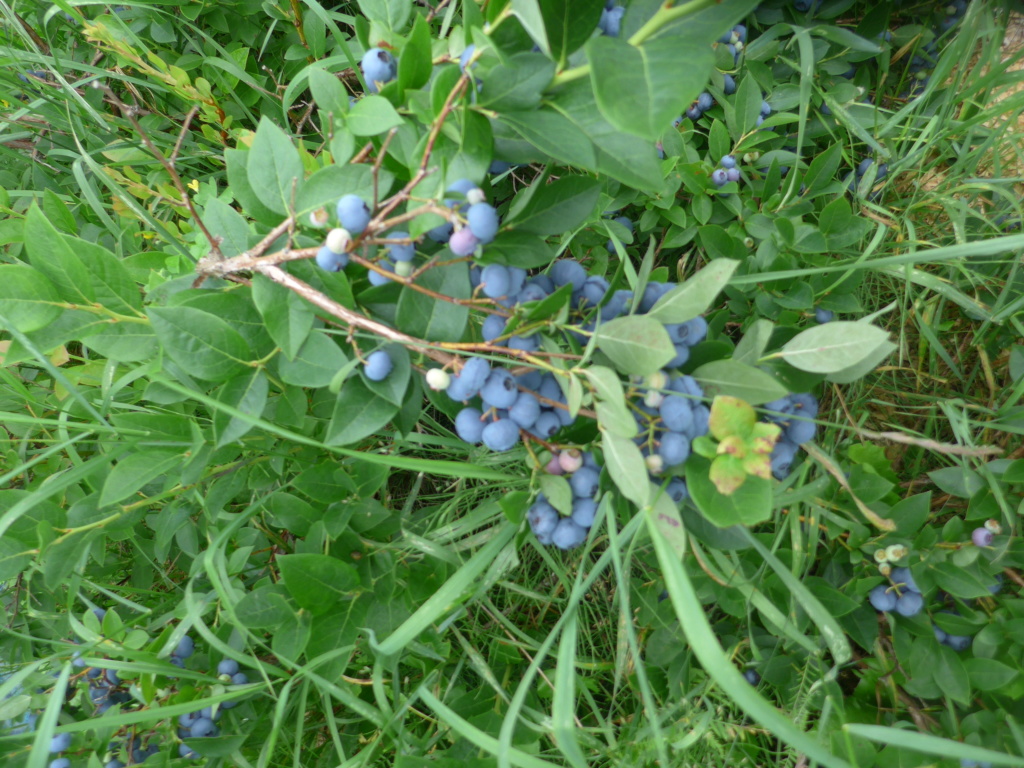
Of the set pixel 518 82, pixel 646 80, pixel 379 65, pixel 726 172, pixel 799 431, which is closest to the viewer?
pixel 646 80

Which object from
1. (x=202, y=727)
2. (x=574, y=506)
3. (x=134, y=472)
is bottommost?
(x=202, y=727)

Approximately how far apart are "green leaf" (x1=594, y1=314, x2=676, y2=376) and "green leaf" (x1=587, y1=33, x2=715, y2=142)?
0.33m

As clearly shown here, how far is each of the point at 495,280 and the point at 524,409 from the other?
0.23 meters

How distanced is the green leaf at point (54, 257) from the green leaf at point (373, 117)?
2.14 ft

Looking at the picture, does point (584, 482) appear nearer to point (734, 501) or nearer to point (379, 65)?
point (734, 501)

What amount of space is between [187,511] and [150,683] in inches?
17.2

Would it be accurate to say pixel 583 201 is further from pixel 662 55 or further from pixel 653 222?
pixel 653 222

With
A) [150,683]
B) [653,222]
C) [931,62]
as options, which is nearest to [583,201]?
[653,222]

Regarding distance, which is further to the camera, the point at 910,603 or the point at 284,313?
the point at 910,603

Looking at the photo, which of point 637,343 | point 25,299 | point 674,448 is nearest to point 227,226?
point 25,299

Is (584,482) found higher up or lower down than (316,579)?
higher up

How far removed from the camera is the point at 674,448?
102 cm

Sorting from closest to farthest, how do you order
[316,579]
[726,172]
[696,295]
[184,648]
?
[696,295] < [316,579] < [184,648] < [726,172]

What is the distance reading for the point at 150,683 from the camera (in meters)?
1.48
